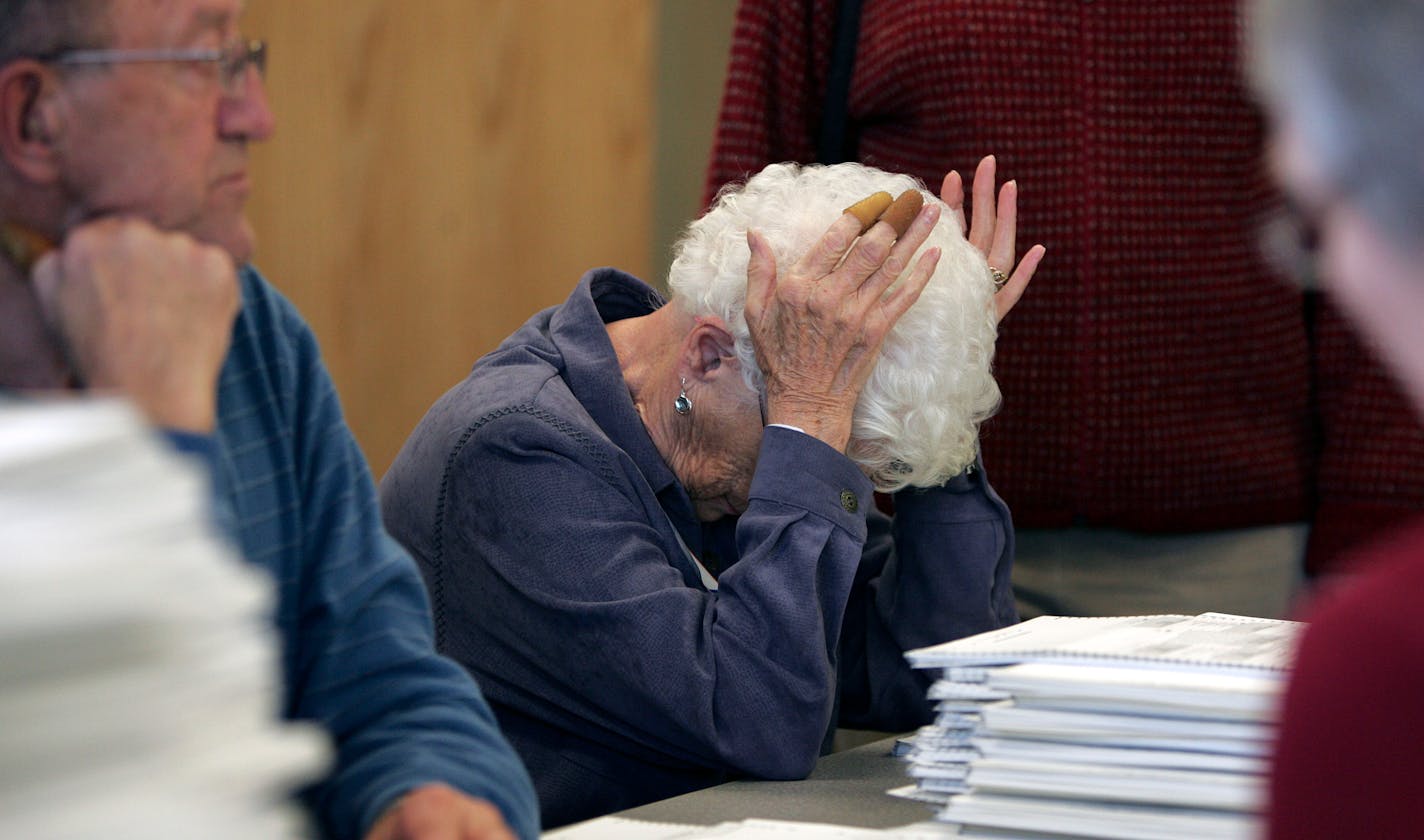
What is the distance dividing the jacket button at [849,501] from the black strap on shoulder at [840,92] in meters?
0.70

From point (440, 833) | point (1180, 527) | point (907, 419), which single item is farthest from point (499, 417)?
point (1180, 527)

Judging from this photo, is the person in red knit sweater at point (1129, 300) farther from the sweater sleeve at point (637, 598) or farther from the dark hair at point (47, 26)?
the dark hair at point (47, 26)

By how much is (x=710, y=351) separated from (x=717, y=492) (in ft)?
Answer: 0.50

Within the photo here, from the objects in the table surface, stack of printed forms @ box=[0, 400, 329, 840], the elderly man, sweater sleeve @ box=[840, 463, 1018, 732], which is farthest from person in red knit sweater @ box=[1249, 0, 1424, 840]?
sweater sleeve @ box=[840, 463, 1018, 732]

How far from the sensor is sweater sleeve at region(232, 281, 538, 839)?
0.95 meters

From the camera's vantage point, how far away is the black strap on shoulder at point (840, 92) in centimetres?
211

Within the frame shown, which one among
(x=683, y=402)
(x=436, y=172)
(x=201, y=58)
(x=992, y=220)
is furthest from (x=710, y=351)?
(x=436, y=172)

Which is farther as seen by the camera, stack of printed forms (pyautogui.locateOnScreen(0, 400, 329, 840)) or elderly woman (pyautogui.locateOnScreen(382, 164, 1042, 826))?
elderly woman (pyautogui.locateOnScreen(382, 164, 1042, 826))

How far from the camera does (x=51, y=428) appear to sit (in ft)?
1.64

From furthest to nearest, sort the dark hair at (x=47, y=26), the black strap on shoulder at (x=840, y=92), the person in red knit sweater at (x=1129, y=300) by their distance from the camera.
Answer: the black strap on shoulder at (x=840, y=92), the person in red knit sweater at (x=1129, y=300), the dark hair at (x=47, y=26)

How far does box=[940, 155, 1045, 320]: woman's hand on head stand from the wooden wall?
998 millimetres

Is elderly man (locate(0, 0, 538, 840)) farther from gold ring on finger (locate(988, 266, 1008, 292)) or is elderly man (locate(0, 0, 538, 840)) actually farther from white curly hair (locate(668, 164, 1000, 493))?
gold ring on finger (locate(988, 266, 1008, 292))

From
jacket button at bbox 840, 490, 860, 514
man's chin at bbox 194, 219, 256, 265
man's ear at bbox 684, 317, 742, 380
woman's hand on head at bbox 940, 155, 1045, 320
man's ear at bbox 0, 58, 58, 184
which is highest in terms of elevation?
man's ear at bbox 0, 58, 58, 184

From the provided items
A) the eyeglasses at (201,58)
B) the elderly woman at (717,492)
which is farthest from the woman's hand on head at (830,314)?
the eyeglasses at (201,58)
